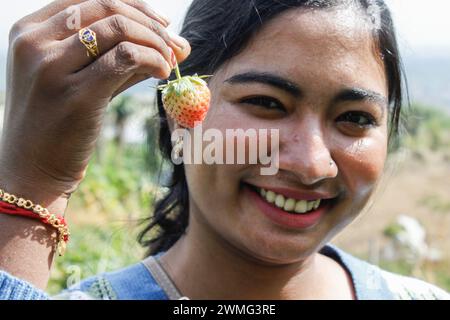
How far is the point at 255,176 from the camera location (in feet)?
4.17

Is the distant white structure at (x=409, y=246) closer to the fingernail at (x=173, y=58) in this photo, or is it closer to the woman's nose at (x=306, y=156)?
the woman's nose at (x=306, y=156)

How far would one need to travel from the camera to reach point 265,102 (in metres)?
1.27

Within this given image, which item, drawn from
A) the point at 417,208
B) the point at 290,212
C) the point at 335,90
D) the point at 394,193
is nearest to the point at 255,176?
the point at 290,212

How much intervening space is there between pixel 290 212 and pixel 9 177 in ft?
1.92

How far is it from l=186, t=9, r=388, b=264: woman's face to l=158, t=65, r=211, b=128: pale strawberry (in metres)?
0.19

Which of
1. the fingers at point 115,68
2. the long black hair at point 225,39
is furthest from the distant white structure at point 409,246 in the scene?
the fingers at point 115,68

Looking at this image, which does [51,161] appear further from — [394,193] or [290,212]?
[394,193]

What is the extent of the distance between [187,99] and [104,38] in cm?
22

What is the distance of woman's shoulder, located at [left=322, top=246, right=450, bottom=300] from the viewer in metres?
1.54

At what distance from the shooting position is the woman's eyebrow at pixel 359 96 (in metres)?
1.25

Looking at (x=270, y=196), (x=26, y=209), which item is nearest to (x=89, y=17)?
(x=26, y=209)

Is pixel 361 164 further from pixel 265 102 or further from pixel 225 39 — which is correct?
pixel 225 39

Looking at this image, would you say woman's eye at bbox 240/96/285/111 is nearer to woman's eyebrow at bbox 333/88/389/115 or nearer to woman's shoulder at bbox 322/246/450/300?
woman's eyebrow at bbox 333/88/389/115

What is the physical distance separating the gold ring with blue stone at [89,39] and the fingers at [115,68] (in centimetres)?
2
